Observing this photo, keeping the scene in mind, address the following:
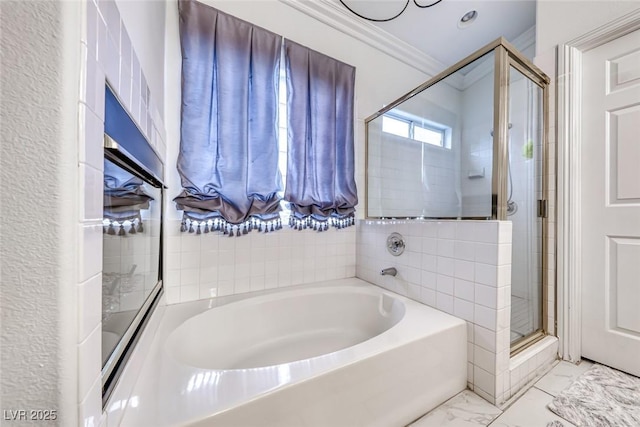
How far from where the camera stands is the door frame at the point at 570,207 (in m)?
1.32

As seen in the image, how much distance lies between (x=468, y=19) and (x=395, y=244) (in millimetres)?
1956

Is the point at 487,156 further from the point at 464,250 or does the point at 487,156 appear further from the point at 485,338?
the point at 485,338

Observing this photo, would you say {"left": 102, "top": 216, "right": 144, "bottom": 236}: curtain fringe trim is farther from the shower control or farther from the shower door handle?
the shower door handle

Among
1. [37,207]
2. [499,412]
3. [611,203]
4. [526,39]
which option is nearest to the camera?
[37,207]

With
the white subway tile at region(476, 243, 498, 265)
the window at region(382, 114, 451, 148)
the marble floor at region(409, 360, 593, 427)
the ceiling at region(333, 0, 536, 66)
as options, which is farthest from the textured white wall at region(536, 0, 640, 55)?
the marble floor at region(409, 360, 593, 427)

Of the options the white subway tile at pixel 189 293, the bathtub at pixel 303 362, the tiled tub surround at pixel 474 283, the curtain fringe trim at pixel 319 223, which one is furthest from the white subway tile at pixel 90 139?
the tiled tub surround at pixel 474 283

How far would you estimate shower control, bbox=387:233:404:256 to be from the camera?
5.10 feet

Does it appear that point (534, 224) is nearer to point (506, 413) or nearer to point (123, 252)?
point (506, 413)

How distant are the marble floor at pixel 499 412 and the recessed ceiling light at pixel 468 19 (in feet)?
8.23

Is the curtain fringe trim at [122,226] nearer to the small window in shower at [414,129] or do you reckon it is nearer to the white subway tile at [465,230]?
the white subway tile at [465,230]

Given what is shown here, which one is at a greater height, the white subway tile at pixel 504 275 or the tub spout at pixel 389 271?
the white subway tile at pixel 504 275

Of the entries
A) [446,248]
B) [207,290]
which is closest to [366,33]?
[446,248]

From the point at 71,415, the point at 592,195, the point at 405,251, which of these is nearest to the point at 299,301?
the point at 405,251

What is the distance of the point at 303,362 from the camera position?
0.82 metres
